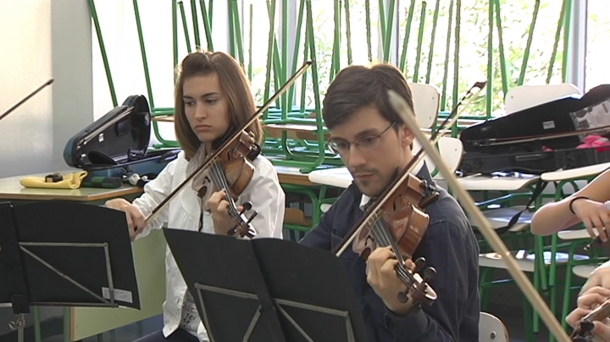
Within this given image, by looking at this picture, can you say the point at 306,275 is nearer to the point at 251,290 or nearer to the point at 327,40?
the point at 251,290

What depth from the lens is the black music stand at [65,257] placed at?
1.94m

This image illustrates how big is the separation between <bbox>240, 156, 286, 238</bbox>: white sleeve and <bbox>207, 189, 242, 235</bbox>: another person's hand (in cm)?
12

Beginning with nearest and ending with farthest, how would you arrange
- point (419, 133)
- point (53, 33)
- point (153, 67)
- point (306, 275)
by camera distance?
1. point (419, 133)
2. point (306, 275)
3. point (53, 33)
4. point (153, 67)

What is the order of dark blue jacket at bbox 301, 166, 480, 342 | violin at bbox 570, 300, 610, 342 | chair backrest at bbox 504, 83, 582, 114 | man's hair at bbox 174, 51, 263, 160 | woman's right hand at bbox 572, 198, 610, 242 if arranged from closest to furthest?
1. violin at bbox 570, 300, 610, 342
2. dark blue jacket at bbox 301, 166, 480, 342
3. woman's right hand at bbox 572, 198, 610, 242
4. man's hair at bbox 174, 51, 263, 160
5. chair backrest at bbox 504, 83, 582, 114

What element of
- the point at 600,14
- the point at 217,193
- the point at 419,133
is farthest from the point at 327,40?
the point at 419,133

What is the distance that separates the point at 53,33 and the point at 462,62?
5.98 ft

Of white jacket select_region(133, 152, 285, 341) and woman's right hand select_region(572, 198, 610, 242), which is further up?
woman's right hand select_region(572, 198, 610, 242)

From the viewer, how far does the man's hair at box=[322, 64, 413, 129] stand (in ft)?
5.29

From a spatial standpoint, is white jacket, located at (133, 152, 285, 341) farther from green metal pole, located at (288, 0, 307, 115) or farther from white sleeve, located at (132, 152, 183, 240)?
green metal pole, located at (288, 0, 307, 115)

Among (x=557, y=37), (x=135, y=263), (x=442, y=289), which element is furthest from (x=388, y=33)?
(x=442, y=289)

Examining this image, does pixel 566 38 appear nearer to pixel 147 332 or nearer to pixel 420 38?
pixel 420 38

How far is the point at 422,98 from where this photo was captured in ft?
10.5

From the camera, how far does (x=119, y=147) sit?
3416 millimetres

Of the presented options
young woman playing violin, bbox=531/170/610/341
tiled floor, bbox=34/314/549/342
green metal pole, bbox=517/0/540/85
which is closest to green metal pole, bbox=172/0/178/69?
tiled floor, bbox=34/314/549/342
